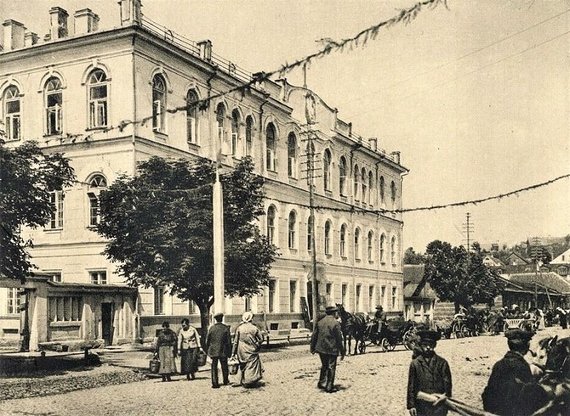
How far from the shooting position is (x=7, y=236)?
14617 mm

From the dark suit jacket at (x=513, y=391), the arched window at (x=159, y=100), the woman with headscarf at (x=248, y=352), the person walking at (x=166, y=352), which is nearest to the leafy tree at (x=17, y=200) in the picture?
the person walking at (x=166, y=352)

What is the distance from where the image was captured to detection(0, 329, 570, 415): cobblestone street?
1055 cm

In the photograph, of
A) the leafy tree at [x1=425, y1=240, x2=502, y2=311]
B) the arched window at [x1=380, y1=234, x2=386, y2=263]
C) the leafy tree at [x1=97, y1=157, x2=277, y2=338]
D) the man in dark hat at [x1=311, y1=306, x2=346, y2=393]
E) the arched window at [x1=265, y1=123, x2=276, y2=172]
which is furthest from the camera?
the leafy tree at [x1=425, y1=240, x2=502, y2=311]

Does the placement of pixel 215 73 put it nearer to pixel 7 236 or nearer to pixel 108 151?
pixel 108 151

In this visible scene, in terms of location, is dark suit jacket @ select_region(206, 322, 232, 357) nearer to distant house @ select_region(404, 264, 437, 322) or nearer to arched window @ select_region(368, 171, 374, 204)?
arched window @ select_region(368, 171, 374, 204)

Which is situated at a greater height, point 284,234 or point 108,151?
point 108,151

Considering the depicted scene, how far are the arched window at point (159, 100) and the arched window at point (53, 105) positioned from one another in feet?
11.4

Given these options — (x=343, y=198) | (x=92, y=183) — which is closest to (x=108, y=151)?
(x=92, y=183)

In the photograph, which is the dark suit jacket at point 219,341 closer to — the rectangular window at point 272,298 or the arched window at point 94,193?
the arched window at point 94,193

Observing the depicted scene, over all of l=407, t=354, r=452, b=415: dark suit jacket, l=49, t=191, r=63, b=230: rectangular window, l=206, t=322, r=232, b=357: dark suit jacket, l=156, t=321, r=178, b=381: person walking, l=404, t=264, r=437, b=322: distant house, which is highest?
l=49, t=191, r=63, b=230: rectangular window

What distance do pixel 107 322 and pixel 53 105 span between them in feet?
29.1

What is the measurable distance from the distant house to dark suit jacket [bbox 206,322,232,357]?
41.1m

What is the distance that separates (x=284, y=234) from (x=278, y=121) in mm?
5640

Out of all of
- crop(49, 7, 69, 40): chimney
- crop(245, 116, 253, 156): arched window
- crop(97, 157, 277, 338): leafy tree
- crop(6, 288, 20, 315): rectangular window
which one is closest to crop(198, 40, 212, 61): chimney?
crop(245, 116, 253, 156): arched window
